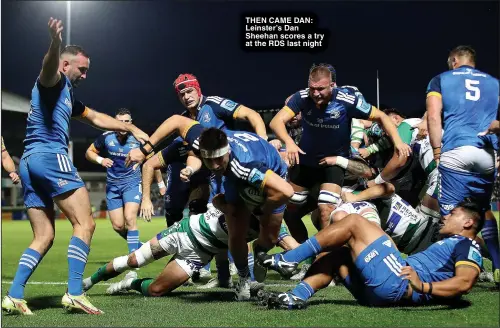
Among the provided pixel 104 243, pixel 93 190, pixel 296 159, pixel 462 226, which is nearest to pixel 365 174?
pixel 296 159

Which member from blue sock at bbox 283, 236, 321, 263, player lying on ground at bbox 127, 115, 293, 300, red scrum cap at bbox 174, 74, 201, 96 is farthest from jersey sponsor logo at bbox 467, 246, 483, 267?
red scrum cap at bbox 174, 74, 201, 96

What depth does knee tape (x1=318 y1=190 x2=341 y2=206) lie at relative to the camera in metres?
7.92

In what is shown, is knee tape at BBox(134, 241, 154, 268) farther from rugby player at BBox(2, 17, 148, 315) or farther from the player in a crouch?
the player in a crouch

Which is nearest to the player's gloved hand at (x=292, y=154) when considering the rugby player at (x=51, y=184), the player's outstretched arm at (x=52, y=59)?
the rugby player at (x=51, y=184)

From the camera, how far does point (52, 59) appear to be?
574 cm

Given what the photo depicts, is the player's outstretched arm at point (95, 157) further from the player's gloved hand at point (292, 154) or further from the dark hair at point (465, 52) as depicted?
the dark hair at point (465, 52)

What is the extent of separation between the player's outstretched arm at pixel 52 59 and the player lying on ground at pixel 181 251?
189 cm

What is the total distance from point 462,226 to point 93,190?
52062 mm

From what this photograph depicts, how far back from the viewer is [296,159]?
24.7ft

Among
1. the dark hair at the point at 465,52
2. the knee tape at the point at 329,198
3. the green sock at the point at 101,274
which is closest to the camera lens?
the green sock at the point at 101,274

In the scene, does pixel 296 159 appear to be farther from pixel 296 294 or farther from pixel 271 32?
pixel 271 32

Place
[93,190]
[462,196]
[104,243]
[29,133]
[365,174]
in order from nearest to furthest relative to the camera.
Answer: [29,133], [462,196], [365,174], [104,243], [93,190]

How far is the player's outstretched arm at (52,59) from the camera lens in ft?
18.2

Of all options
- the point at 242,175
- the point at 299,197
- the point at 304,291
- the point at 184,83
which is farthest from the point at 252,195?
the point at 184,83
